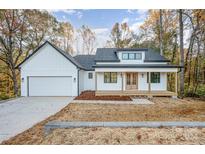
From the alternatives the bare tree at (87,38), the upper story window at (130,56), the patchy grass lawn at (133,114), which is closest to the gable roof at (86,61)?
the upper story window at (130,56)

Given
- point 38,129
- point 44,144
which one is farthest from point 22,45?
point 44,144

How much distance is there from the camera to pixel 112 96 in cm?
1517

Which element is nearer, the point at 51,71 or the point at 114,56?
the point at 51,71

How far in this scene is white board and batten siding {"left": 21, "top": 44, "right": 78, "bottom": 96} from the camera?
15984 mm

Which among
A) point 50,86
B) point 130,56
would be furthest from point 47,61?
point 130,56

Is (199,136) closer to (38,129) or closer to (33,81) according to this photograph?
(38,129)

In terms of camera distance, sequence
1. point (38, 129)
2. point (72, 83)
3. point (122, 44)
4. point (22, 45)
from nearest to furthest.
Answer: point (38, 129) < point (72, 83) < point (22, 45) < point (122, 44)

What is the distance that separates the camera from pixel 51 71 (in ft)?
52.5

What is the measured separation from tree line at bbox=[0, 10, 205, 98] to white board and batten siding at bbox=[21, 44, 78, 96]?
4.80 metres

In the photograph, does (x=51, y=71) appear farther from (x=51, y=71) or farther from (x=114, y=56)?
(x=114, y=56)

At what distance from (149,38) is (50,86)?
1612cm

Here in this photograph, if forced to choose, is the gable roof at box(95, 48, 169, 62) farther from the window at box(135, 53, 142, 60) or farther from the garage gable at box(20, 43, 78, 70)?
the garage gable at box(20, 43, 78, 70)

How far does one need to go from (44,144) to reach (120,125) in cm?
239

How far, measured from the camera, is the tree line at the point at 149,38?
17.6m
